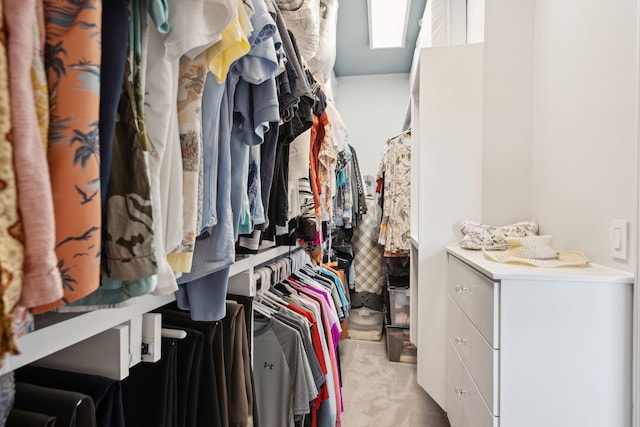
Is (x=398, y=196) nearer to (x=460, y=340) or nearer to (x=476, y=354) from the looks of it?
(x=460, y=340)

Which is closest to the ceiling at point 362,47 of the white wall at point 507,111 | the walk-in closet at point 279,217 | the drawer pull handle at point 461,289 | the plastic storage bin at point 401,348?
the walk-in closet at point 279,217

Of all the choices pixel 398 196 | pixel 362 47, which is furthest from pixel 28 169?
pixel 362 47

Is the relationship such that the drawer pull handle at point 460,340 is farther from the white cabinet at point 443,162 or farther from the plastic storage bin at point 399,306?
the plastic storage bin at point 399,306

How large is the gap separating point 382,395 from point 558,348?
142 cm

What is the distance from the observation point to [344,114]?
157 inches

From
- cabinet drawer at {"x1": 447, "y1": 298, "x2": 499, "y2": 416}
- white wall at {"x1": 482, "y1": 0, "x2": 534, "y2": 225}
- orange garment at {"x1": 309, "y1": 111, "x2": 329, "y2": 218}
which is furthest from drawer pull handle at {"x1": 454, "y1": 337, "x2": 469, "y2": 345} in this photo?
orange garment at {"x1": 309, "y1": 111, "x2": 329, "y2": 218}

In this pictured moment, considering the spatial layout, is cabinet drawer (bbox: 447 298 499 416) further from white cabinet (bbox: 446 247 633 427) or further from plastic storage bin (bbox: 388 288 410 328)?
plastic storage bin (bbox: 388 288 410 328)

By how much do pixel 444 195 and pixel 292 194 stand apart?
3.16ft

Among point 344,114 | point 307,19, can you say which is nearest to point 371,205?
point 344,114

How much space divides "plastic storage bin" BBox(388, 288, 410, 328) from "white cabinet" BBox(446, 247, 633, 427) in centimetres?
177

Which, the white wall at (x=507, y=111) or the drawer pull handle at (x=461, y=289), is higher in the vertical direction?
the white wall at (x=507, y=111)

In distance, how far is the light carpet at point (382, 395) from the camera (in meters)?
1.90

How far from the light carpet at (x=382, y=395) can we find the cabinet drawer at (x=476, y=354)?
0.63 metres

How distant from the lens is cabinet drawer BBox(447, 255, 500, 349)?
1.02m
